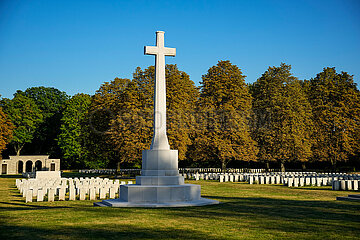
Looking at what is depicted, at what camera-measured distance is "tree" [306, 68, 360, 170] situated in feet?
120

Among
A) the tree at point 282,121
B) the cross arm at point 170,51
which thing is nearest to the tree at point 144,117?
the tree at point 282,121

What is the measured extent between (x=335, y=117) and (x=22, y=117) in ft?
153

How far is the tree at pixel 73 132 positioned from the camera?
5066 centimetres

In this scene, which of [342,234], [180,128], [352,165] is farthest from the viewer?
[352,165]

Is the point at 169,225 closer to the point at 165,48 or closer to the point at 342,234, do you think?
the point at 342,234

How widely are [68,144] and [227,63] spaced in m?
29.4

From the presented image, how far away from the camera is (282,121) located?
3716cm

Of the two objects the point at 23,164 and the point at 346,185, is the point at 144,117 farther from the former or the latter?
the point at 23,164

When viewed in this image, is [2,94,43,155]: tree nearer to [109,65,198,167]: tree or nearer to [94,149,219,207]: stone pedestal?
[109,65,198,167]: tree

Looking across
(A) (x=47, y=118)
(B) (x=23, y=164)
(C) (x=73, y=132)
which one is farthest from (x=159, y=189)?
(A) (x=47, y=118)

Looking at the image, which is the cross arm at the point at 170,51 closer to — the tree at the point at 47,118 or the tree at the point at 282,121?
the tree at the point at 282,121

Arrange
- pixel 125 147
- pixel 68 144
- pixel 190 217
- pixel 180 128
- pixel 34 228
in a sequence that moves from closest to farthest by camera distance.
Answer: pixel 34 228 → pixel 190 217 → pixel 125 147 → pixel 180 128 → pixel 68 144

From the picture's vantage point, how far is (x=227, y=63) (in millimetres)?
34531

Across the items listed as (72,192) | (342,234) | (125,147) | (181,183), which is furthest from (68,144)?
(342,234)
